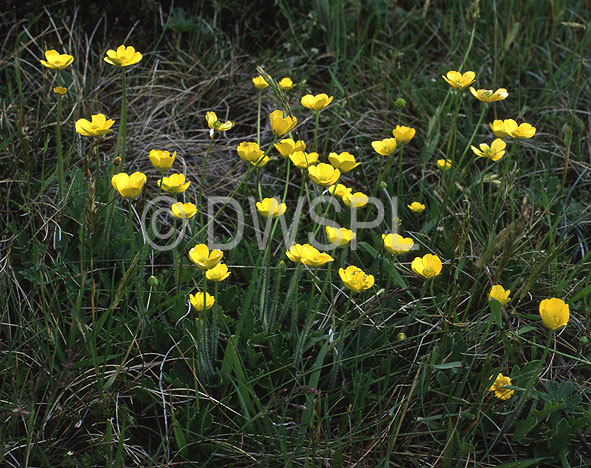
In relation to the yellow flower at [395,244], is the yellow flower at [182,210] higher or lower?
higher

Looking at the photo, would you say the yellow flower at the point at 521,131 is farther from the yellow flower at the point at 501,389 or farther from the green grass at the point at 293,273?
the yellow flower at the point at 501,389

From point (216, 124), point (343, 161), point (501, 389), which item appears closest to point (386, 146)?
point (343, 161)

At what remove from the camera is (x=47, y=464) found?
148cm

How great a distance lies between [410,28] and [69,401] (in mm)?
2644

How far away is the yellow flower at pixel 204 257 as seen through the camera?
61.1 inches

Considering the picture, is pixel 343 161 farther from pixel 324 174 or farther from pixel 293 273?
pixel 293 273

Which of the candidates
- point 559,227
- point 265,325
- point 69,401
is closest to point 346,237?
point 265,325

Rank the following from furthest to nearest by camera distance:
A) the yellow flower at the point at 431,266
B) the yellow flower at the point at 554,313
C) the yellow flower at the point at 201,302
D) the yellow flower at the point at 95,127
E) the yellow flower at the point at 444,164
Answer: the yellow flower at the point at 444,164, the yellow flower at the point at 95,127, the yellow flower at the point at 431,266, the yellow flower at the point at 201,302, the yellow flower at the point at 554,313

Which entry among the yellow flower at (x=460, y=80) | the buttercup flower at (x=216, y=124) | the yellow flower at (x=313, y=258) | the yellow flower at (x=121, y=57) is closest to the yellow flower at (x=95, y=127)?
the yellow flower at (x=121, y=57)

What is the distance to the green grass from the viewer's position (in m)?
1.63

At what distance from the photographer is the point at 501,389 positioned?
1.69m

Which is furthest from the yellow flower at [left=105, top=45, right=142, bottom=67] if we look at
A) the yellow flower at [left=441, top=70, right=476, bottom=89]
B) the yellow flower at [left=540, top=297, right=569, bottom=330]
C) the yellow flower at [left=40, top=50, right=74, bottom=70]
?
the yellow flower at [left=540, top=297, right=569, bottom=330]

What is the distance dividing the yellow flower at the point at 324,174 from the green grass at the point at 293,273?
284 millimetres

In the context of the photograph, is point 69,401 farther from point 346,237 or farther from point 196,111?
point 196,111
